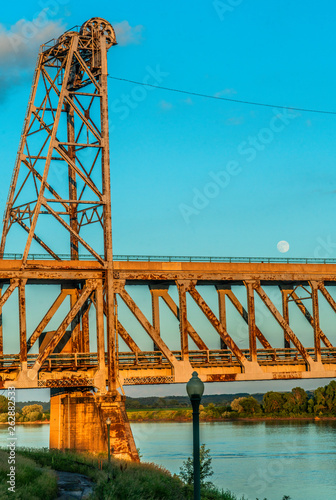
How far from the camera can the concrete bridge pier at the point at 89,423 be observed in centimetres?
3544

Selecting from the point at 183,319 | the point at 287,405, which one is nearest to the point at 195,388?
the point at 183,319

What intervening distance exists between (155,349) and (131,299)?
4.57 m

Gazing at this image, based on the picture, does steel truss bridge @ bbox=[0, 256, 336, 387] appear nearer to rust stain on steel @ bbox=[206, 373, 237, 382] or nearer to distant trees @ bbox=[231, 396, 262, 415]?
rust stain on steel @ bbox=[206, 373, 237, 382]

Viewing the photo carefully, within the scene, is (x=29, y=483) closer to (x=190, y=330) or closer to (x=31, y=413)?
(x=190, y=330)

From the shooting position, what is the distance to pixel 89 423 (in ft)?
125

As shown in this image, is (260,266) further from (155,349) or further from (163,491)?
(163,491)

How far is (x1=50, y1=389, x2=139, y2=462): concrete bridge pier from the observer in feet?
116

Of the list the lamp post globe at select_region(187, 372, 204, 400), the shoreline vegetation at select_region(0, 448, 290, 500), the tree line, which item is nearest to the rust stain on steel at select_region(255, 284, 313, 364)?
the shoreline vegetation at select_region(0, 448, 290, 500)

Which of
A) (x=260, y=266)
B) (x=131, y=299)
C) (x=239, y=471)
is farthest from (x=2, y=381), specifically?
(x=239, y=471)

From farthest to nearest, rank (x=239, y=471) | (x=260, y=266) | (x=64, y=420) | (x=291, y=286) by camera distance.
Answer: (x=239, y=471) → (x=291, y=286) → (x=260, y=266) → (x=64, y=420)

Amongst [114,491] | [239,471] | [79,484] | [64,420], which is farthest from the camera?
[239,471]

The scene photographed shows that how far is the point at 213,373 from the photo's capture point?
40.5m

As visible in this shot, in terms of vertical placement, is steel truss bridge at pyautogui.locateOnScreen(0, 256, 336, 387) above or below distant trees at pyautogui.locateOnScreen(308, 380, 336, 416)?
above

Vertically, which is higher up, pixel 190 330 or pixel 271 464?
pixel 190 330
